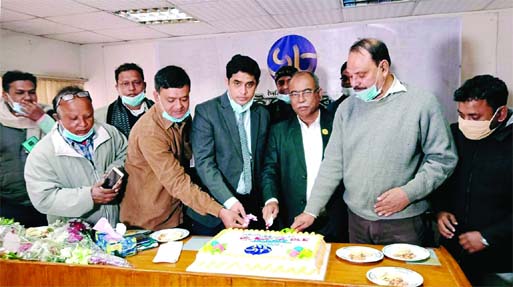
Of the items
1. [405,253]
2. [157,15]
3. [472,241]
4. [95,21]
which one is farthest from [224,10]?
[472,241]

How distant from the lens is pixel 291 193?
7.84 feet

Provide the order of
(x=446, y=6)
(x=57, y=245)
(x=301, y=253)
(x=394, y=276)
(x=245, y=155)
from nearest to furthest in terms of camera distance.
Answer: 1. (x=394, y=276)
2. (x=301, y=253)
3. (x=57, y=245)
4. (x=446, y=6)
5. (x=245, y=155)

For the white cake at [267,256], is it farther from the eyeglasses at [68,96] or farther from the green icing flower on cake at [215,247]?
the eyeglasses at [68,96]

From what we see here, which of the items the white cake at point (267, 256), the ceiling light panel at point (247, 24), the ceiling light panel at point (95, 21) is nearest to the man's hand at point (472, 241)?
the white cake at point (267, 256)

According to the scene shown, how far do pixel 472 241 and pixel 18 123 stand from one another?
8.64 ft

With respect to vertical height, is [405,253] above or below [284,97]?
below

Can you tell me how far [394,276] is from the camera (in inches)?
58.1

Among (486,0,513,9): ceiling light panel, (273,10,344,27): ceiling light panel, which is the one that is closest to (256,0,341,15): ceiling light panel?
(273,10,344,27): ceiling light panel

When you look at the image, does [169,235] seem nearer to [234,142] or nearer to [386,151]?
[234,142]

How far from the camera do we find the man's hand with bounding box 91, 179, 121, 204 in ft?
7.76

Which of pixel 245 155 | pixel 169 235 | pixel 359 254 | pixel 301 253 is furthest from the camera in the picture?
pixel 245 155

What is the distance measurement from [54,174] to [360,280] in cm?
185

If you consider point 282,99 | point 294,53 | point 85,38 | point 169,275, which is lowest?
point 169,275

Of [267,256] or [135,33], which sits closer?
[267,256]
